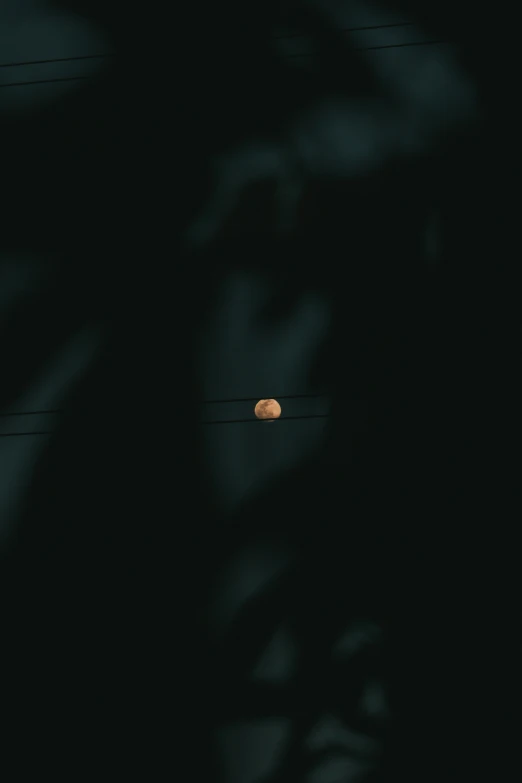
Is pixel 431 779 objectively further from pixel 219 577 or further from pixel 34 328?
pixel 34 328

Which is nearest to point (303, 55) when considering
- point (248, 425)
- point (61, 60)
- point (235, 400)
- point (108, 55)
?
point (108, 55)

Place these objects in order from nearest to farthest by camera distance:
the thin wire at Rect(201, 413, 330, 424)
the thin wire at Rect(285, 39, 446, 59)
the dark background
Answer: the dark background < the thin wire at Rect(201, 413, 330, 424) < the thin wire at Rect(285, 39, 446, 59)

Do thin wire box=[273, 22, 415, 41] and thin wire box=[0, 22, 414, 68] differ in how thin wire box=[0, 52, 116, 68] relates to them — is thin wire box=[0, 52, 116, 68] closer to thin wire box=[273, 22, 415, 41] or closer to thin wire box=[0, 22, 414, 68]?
thin wire box=[0, 22, 414, 68]

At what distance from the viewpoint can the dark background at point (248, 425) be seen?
3922 millimetres

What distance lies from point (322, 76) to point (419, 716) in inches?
117

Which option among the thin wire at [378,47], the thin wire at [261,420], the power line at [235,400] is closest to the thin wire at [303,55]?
the thin wire at [378,47]

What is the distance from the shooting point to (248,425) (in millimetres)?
4164

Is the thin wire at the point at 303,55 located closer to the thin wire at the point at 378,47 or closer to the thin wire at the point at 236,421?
the thin wire at the point at 378,47

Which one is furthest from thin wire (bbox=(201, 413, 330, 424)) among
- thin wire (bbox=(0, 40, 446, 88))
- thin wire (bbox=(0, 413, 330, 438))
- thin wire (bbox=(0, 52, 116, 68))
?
thin wire (bbox=(0, 52, 116, 68))

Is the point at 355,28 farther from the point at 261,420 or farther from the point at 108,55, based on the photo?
the point at 261,420

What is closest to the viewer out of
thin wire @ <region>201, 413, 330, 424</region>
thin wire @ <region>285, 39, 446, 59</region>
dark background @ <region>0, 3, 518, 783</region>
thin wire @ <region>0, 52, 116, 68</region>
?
dark background @ <region>0, 3, 518, 783</region>

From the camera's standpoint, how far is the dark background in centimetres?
392

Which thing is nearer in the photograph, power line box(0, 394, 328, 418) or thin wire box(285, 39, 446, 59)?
power line box(0, 394, 328, 418)

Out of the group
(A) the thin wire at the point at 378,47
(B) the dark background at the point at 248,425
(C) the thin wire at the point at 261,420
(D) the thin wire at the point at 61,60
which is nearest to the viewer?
(B) the dark background at the point at 248,425
